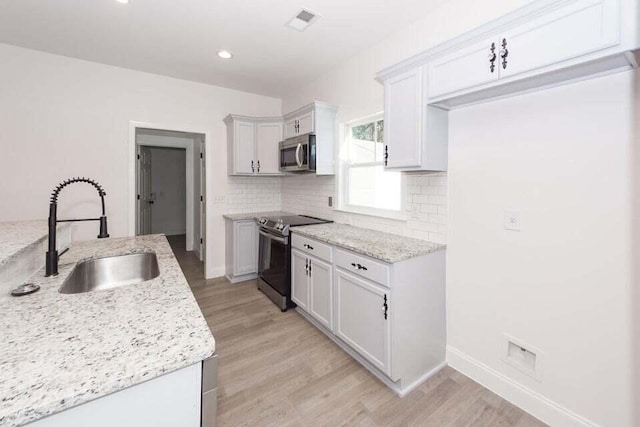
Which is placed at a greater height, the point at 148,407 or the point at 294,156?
the point at 294,156

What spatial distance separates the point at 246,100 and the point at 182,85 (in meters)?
0.87

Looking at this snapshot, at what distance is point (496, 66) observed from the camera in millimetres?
1629

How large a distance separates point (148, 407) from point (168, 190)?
778 centimetres

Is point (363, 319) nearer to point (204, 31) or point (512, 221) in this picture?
point (512, 221)

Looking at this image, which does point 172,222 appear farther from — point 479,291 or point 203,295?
point 479,291

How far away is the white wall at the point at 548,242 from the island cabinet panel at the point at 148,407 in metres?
1.89

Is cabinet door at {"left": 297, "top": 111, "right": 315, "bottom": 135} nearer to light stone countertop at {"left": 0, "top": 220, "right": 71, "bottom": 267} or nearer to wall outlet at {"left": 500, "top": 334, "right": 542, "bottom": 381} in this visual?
light stone countertop at {"left": 0, "top": 220, "right": 71, "bottom": 267}

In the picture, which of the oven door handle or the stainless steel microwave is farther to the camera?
the stainless steel microwave

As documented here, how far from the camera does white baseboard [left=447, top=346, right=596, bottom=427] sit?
5.41ft

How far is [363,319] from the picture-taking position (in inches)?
84.4

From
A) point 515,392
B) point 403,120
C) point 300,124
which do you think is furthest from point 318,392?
point 300,124

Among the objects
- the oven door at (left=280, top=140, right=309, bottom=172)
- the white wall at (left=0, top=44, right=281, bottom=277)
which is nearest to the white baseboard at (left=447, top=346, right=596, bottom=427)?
the oven door at (left=280, top=140, right=309, bottom=172)

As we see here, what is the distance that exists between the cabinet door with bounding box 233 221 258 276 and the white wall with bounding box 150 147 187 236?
4.11 meters

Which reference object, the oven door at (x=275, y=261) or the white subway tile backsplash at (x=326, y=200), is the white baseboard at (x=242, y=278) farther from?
the white subway tile backsplash at (x=326, y=200)
